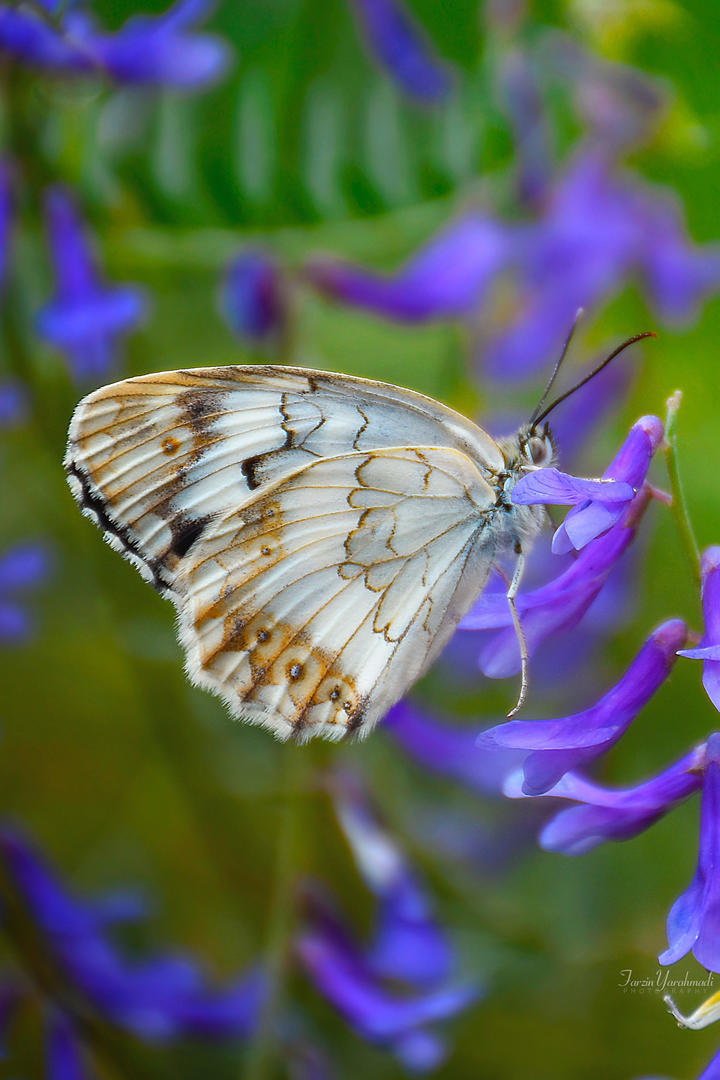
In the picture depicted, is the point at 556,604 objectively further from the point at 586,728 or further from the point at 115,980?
the point at 115,980

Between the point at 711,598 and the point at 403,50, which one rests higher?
the point at 403,50

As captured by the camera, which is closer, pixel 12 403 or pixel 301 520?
pixel 301 520

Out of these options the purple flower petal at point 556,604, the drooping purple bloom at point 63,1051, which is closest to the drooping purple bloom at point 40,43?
the purple flower petal at point 556,604

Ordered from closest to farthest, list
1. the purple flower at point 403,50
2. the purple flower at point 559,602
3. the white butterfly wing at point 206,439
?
the purple flower at point 559,602
the white butterfly wing at point 206,439
the purple flower at point 403,50

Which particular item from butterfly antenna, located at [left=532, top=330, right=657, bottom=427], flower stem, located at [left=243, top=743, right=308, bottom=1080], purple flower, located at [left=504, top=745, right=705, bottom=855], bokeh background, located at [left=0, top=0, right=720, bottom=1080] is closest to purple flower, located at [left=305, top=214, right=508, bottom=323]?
bokeh background, located at [left=0, top=0, right=720, bottom=1080]

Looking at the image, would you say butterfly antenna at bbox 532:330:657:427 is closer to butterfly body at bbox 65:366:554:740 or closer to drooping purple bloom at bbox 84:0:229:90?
butterfly body at bbox 65:366:554:740

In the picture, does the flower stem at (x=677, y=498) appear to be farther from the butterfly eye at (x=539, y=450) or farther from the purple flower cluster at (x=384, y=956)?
the purple flower cluster at (x=384, y=956)

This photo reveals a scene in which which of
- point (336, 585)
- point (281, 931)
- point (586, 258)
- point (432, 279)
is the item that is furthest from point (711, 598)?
point (586, 258)
